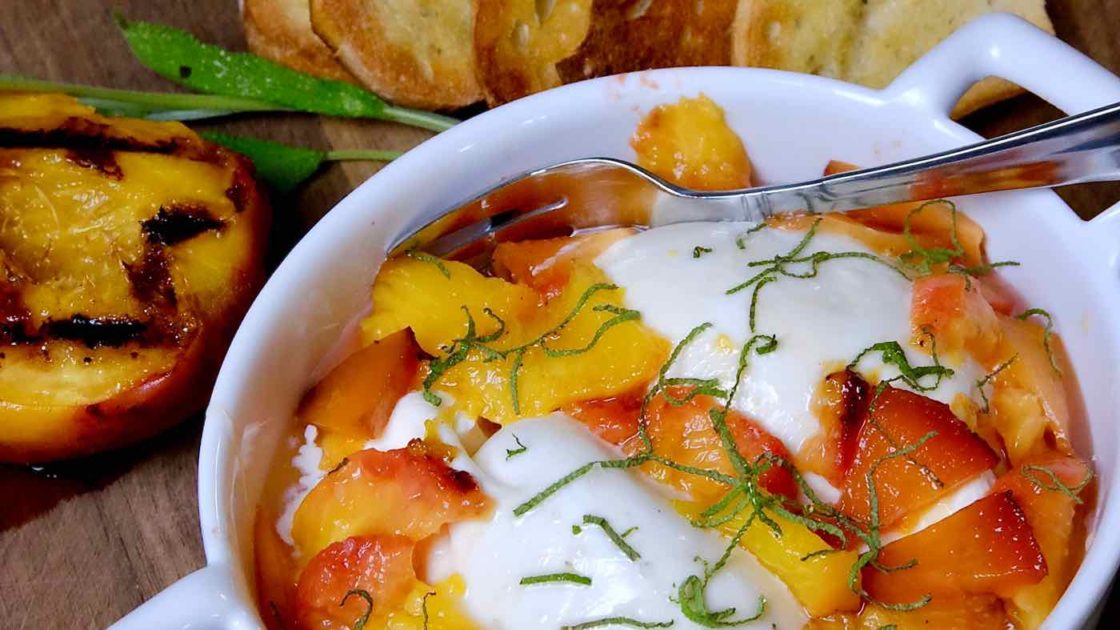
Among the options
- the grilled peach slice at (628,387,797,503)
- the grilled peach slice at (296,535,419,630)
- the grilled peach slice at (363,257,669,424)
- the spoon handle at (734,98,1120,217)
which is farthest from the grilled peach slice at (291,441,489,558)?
the spoon handle at (734,98,1120,217)

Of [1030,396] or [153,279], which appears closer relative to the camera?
[1030,396]

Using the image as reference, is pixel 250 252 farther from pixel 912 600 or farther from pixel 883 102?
pixel 912 600

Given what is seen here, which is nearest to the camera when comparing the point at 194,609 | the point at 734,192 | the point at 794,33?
the point at 194,609

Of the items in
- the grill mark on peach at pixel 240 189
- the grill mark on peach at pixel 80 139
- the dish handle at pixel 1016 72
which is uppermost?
the dish handle at pixel 1016 72

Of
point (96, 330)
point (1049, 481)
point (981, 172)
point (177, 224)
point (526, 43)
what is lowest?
point (96, 330)

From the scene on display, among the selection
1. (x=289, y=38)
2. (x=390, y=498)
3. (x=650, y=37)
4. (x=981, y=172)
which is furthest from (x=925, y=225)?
(x=289, y=38)

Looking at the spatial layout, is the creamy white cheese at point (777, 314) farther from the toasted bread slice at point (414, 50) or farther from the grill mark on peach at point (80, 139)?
the grill mark on peach at point (80, 139)

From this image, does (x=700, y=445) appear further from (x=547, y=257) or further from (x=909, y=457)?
(x=547, y=257)

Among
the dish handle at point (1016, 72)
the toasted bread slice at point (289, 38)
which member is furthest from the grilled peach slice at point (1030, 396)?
the toasted bread slice at point (289, 38)
